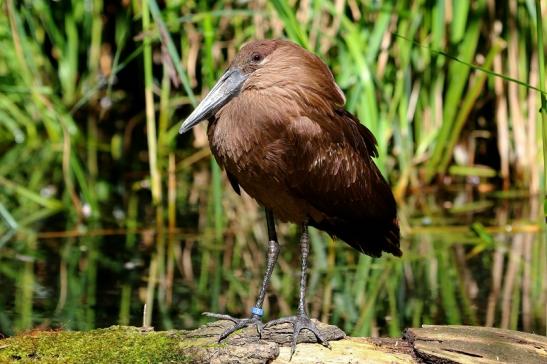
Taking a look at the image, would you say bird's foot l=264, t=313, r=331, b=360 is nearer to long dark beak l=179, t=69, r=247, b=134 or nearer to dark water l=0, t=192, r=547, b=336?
long dark beak l=179, t=69, r=247, b=134

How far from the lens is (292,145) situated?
167 inches

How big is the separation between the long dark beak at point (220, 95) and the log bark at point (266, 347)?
0.89 metres

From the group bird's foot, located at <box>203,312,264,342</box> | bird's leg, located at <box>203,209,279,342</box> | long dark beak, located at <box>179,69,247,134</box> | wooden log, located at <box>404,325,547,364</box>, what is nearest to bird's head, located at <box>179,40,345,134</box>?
long dark beak, located at <box>179,69,247,134</box>

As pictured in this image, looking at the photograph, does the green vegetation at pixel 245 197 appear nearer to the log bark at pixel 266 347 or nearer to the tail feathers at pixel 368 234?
the tail feathers at pixel 368 234

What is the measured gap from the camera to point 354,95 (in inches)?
255

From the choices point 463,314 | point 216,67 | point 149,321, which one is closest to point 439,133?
point 216,67

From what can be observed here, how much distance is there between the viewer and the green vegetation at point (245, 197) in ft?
18.5

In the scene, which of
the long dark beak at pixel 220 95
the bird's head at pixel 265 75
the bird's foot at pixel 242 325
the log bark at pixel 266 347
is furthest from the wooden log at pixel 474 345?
the long dark beak at pixel 220 95

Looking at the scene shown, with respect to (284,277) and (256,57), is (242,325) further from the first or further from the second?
(284,277)

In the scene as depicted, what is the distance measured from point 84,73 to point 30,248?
362 centimetres

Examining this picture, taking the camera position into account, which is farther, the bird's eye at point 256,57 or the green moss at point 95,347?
the bird's eye at point 256,57

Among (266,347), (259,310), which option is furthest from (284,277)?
(266,347)

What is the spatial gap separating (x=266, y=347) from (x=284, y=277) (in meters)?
2.45

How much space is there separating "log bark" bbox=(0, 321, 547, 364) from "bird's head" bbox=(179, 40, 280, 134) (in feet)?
3.00
